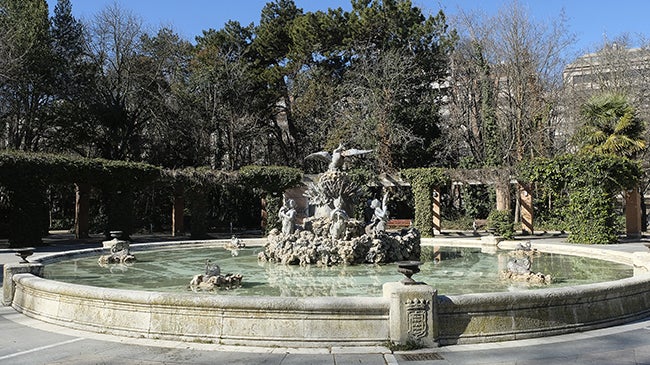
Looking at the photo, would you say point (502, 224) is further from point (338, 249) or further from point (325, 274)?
point (325, 274)

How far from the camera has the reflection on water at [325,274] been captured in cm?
1086

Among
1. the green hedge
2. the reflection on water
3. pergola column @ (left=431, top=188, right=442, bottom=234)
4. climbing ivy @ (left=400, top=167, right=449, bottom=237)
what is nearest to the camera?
the reflection on water

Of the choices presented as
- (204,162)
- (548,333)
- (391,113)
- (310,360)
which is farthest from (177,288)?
(204,162)

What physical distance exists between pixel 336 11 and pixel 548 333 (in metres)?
34.5

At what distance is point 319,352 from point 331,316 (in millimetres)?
526

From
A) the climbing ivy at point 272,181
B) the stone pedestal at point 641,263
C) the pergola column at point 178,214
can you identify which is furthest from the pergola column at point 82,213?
the stone pedestal at point 641,263

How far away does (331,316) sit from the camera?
7160 millimetres

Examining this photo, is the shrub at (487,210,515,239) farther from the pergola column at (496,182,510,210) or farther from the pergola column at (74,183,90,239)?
the pergola column at (74,183,90,239)

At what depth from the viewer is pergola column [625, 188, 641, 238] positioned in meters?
28.4

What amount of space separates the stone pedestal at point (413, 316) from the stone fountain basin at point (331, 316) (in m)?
0.03

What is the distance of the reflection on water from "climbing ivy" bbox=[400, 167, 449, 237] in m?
13.2

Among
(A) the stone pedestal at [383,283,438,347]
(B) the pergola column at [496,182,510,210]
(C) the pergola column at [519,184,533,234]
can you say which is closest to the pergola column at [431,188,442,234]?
(B) the pergola column at [496,182,510,210]

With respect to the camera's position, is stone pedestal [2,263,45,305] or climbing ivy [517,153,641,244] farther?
climbing ivy [517,153,641,244]

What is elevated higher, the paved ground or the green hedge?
the green hedge
